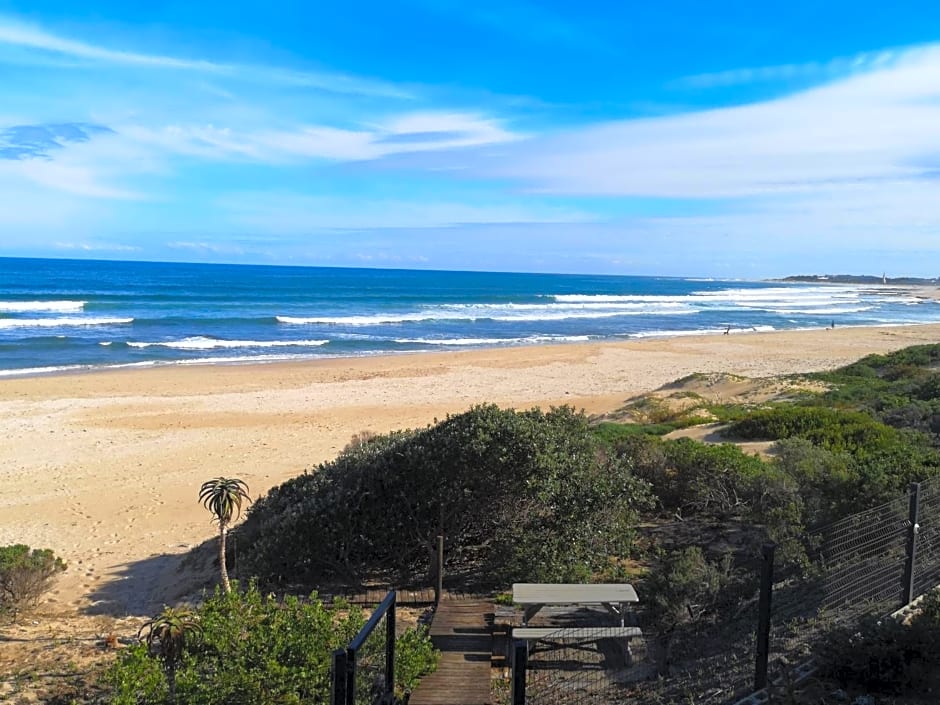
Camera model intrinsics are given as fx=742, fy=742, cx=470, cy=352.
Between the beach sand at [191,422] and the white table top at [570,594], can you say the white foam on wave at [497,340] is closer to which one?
the beach sand at [191,422]

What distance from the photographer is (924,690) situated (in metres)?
4.06

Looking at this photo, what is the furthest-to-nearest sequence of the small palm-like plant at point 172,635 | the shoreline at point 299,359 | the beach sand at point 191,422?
the shoreline at point 299,359
the beach sand at point 191,422
the small palm-like plant at point 172,635

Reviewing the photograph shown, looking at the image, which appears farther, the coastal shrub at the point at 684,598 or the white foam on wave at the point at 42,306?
the white foam on wave at the point at 42,306

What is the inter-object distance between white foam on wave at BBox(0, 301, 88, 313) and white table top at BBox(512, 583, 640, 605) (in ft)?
171

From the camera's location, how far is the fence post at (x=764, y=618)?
4.30 metres

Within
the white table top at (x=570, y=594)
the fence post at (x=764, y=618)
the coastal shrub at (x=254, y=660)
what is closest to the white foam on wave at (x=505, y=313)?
the white table top at (x=570, y=594)

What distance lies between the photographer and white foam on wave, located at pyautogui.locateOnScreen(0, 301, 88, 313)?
165 feet

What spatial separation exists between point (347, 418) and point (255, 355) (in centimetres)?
1554

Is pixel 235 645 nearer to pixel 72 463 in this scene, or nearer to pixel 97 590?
pixel 97 590

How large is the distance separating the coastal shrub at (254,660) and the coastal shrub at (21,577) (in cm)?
321

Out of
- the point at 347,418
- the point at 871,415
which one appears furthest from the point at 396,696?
the point at 347,418

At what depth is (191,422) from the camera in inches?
759

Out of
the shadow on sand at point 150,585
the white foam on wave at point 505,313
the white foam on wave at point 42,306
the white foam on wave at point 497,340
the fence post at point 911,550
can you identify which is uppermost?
the white foam on wave at point 42,306

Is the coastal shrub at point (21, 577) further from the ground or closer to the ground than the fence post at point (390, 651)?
closer to the ground
